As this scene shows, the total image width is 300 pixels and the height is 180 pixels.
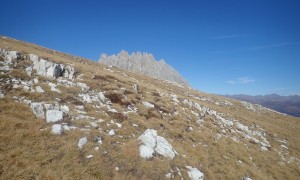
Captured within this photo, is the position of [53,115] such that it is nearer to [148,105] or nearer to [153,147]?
A: [153,147]

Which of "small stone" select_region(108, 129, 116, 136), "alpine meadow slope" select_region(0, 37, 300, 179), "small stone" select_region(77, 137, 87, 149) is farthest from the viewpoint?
"small stone" select_region(108, 129, 116, 136)

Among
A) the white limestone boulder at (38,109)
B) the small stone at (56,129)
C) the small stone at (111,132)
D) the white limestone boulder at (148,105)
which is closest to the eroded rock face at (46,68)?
the white limestone boulder at (38,109)

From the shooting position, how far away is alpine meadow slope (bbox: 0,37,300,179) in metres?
12.1

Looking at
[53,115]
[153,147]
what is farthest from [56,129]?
[153,147]

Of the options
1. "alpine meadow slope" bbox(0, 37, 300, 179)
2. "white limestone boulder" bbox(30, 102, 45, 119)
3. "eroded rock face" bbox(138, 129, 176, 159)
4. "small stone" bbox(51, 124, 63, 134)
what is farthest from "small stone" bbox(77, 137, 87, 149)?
"eroded rock face" bbox(138, 129, 176, 159)

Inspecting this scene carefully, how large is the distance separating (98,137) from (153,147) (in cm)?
422

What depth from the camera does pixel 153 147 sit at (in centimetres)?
1597

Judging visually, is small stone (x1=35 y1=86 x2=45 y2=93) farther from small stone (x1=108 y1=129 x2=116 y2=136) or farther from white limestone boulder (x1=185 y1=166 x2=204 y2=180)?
white limestone boulder (x1=185 y1=166 x2=204 y2=180)

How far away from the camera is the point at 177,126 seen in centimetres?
2338

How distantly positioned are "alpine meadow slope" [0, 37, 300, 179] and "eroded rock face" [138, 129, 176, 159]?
0.24 ft

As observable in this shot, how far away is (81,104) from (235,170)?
49.7 feet

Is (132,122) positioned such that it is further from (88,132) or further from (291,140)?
(291,140)

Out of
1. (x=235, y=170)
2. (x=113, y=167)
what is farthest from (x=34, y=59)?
(x=235, y=170)

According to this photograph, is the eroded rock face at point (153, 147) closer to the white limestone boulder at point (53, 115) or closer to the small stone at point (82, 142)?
the small stone at point (82, 142)
